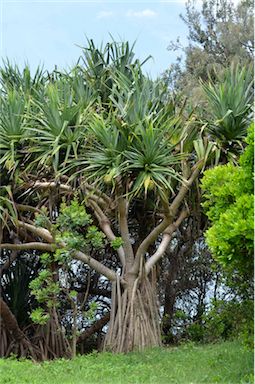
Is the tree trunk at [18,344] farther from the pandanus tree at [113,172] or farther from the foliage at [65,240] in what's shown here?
the pandanus tree at [113,172]

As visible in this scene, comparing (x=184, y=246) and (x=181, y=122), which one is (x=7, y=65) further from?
(x=184, y=246)

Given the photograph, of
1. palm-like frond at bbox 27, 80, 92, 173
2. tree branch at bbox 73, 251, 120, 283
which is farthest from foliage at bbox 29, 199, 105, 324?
palm-like frond at bbox 27, 80, 92, 173

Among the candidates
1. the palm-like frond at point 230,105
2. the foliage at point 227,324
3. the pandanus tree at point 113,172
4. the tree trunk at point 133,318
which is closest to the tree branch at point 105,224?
the pandanus tree at point 113,172

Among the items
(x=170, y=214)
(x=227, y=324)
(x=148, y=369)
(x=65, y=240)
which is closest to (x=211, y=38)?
(x=170, y=214)

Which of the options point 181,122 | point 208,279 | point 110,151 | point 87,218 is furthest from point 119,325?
point 208,279

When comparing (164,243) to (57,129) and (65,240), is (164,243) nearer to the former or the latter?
(65,240)

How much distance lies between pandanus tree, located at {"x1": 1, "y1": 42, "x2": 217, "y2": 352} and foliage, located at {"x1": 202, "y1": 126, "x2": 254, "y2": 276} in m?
1.46

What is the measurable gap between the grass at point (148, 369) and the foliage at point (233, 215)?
0.76m

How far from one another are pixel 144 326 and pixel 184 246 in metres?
2.17

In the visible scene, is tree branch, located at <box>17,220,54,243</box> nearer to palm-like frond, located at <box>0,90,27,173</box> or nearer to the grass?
palm-like frond, located at <box>0,90,27,173</box>

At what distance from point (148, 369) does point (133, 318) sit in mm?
1315

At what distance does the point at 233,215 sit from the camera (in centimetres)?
346

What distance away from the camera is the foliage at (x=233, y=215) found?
3.39m

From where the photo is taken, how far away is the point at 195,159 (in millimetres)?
6363
